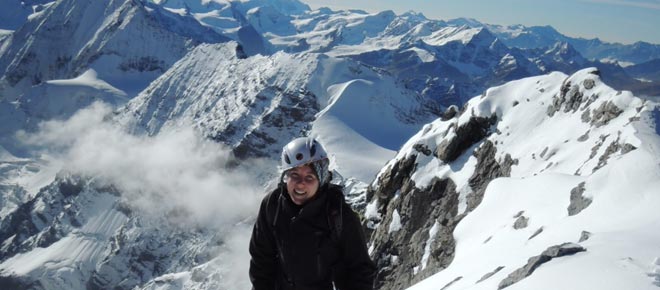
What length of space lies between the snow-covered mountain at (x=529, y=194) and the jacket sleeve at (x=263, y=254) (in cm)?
557

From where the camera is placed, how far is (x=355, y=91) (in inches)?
7515

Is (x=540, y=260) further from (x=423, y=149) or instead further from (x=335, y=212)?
(x=423, y=149)

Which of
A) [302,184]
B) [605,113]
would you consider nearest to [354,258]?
[302,184]

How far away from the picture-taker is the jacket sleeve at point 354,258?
8031mm

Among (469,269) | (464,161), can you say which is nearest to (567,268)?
(469,269)

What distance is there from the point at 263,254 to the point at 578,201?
49.6 feet

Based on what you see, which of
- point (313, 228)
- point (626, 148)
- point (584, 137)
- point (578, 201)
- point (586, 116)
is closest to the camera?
point (313, 228)

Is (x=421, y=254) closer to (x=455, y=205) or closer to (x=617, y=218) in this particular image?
(x=455, y=205)

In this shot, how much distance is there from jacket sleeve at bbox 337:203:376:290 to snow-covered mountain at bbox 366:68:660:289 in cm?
449

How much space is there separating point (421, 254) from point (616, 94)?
15875mm

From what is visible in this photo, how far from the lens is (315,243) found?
8.04m

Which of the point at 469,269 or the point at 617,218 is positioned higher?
the point at 617,218

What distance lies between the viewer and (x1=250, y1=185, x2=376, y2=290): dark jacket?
8.01m

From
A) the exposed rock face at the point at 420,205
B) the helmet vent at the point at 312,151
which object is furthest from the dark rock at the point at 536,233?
the exposed rock face at the point at 420,205
